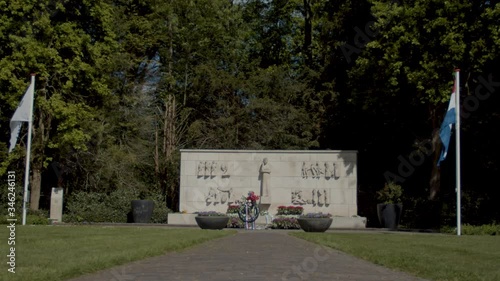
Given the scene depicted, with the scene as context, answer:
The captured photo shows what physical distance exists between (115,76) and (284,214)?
1522 cm

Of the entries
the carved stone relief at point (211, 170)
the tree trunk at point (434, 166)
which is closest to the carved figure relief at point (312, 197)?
the carved stone relief at point (211, 170)

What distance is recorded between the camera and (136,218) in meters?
34.0

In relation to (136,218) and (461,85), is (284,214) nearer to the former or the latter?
(136,218)

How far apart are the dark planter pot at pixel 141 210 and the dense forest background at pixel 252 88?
6.72ft

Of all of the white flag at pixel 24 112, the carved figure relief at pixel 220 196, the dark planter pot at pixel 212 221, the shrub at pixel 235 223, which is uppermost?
the white flag at pixel 24 112

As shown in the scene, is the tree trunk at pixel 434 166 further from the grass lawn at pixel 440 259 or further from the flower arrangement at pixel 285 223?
the grass lawn at pixel 440 259

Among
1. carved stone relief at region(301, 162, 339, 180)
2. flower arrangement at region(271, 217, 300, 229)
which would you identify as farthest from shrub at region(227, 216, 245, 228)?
carved stone relief at region(301, 162, 339, 180)

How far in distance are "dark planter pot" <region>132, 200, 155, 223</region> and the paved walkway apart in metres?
19.5

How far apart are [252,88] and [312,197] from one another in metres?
11.4

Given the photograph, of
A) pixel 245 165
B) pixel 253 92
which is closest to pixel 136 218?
pixel 245 165

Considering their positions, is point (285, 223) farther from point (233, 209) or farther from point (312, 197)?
point (312, 197)

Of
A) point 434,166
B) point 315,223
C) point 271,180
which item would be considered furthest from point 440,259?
point 434,166

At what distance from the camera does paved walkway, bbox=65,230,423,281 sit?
9641mm

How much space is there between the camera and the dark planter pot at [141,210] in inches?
1332
